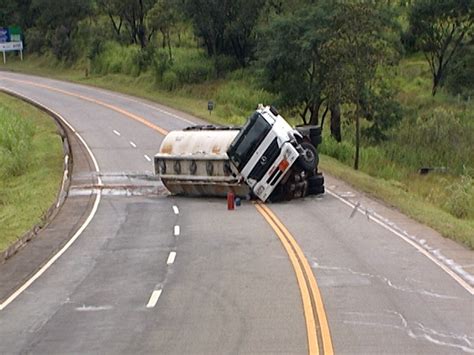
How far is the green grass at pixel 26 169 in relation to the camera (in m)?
26.5

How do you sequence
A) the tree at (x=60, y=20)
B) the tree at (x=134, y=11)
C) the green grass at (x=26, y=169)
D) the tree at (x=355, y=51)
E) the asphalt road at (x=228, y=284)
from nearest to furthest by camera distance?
the asphalt road at (x=228, y=284), the green grass at (x=26, y=169), the tree at (x=355, y=51), the tree at (x=134, y=11), the tree at (x=60, y=20)

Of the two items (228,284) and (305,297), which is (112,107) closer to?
(228,284)

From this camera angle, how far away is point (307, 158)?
27188 mm

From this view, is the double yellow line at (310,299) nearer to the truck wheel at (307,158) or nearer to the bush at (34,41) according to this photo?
the truck wheel at (307,158)

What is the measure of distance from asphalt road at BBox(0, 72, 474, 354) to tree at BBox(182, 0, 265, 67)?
39118 millimetres

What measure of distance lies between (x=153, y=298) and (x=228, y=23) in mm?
54717

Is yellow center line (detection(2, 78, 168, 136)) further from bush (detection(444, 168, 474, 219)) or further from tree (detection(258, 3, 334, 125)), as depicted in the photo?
bush (detection(444, 168, 474, 219))

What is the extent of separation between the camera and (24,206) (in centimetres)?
2902

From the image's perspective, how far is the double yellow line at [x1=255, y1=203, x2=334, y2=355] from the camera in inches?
463

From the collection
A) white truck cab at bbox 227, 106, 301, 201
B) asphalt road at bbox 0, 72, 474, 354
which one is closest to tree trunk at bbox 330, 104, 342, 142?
asphalt road at bbox 0, 72, 474, 354

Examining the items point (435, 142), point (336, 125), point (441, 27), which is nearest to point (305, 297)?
point (336, 125)

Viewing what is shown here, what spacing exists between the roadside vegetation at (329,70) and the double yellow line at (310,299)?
4.18 m

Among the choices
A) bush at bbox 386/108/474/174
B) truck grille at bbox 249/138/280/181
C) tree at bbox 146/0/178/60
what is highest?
tree at bbox 146/0/178/60

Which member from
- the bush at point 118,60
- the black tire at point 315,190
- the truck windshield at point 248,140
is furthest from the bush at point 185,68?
the truck windshield at point 248,140
